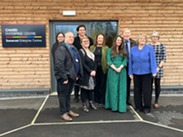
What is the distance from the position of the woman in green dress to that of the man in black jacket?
740 millimetres

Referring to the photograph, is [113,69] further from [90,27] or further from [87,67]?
[90,27]

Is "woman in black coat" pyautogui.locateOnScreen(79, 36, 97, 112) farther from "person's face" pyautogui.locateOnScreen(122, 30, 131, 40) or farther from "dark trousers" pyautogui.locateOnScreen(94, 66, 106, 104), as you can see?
"person's face" pyautogui.locateOnScreen(122, 30, 131, 40)

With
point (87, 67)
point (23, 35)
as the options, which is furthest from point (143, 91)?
point (23, 35)

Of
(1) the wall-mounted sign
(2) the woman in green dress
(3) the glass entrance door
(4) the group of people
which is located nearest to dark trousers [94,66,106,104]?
(4) the group of people

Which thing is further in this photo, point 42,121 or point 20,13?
point 20,13

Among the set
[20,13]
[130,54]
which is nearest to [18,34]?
[20,13]

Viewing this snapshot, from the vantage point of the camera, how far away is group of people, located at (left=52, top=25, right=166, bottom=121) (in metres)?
5.18

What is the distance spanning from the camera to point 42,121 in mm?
5137

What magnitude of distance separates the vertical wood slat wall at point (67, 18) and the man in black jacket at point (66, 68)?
234cm

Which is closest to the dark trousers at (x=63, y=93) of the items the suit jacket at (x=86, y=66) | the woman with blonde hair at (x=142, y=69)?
the suit jacket at (x=86, y=66)

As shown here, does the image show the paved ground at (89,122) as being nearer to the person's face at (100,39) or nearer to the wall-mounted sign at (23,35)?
the person's face at (100,39)

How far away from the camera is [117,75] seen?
18.5 ft

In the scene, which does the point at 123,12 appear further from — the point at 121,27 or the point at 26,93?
the point at 26,93

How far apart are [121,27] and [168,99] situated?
2.41 meters
